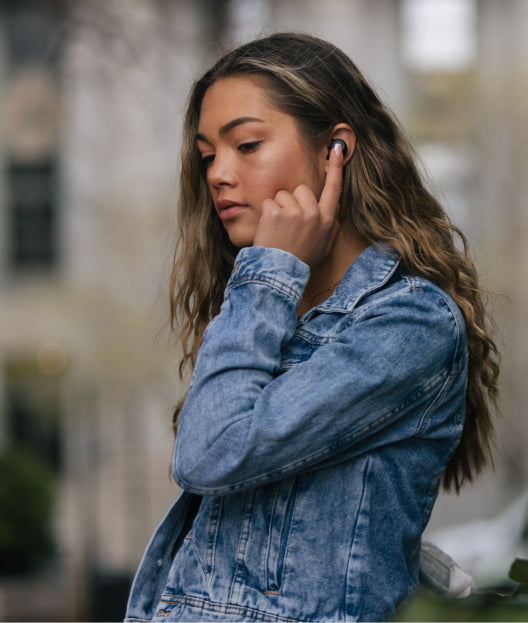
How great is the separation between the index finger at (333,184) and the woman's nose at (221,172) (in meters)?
0.18

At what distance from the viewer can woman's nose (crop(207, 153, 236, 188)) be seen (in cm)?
185

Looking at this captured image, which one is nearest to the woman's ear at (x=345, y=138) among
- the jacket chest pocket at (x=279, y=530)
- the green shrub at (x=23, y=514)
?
the jacket chest pocket at (x=279, y=530)

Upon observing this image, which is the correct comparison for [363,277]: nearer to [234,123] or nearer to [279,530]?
[234,123]

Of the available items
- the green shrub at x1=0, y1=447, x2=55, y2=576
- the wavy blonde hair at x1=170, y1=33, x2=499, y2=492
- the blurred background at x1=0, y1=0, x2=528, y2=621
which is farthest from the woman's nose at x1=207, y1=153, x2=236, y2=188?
the blurred background at x1=0, y1=0, x2=528, y2=621

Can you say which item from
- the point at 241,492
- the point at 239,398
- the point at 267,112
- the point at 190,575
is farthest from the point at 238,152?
the point at 190,575

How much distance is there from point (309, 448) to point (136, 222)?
45.9 ft

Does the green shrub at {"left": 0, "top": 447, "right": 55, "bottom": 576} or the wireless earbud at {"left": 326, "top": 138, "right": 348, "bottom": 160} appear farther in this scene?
the green shrub at {"left": 0, "top": 447, "right": 55, "bottom": 576}

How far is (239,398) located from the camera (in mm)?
1585

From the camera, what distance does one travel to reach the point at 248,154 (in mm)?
1827

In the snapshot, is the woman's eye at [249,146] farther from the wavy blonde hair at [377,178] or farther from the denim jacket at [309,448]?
the denim jacket at [309,448]

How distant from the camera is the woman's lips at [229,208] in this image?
1.87 m

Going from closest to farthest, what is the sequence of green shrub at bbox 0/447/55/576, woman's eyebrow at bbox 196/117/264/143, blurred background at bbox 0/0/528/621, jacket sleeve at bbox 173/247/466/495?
jacket sleeve at bbox 173/247/466/495 < woman's eyebrow at bbox 196/117/264/143 < green shrub at bbox 0/447/55/576 < blurred background at bbox 0/0/528/621

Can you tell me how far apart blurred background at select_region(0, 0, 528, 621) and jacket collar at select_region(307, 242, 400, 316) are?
965 centimetres

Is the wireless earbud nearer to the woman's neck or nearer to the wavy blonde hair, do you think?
the wavy blonde hair
